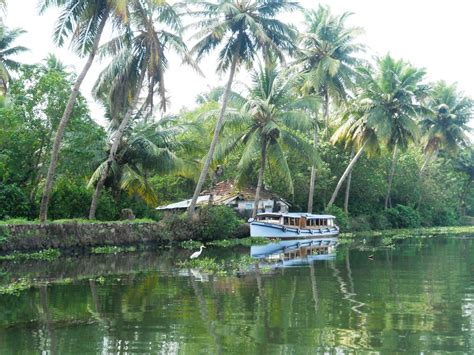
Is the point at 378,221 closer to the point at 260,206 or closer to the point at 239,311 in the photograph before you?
the point at 260,206

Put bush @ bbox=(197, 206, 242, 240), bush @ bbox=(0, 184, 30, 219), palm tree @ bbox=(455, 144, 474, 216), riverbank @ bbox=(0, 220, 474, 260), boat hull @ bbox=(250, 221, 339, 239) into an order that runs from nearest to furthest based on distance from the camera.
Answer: riverbank @ bbox=(0, 220, 474, 260), bush @ bbox=(0, 184, 30, 219), bush @ bbox=(197, 206, 242, 240), boat hull @ bbox=(250, 221, 339, 239), palm tree @ bbox=(455, 144, 474, 216)

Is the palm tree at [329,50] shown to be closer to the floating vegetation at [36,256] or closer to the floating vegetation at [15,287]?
the floating vegetation at [36,256]

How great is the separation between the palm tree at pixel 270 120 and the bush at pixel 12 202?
1085 cm

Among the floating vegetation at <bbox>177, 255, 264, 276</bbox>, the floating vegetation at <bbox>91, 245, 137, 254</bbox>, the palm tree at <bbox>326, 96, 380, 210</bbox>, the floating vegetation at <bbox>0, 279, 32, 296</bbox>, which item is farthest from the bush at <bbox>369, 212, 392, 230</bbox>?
the floating vegetation at <bbox>0, 279, 32, 296</bbox>

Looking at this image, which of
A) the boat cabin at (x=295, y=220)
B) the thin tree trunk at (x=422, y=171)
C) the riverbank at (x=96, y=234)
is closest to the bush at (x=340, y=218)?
the boat cabin at (x=295, y=220)

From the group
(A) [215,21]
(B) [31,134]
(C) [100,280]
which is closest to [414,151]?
(A) [215,21]

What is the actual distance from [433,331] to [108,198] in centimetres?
2165

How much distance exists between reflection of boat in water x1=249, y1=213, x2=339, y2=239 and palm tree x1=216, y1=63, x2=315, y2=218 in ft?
6.97

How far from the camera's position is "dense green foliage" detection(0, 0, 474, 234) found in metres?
25.7

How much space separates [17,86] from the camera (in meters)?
25.8

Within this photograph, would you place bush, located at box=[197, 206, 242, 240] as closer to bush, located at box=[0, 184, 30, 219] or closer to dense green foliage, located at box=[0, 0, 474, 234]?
dense green foliage, located at box=[0, 0, 474, 234]

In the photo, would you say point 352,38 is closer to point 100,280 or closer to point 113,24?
point 113,24

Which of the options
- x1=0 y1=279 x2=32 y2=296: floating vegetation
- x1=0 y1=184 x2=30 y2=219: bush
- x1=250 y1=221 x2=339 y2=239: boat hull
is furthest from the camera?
x1=250 y1=221 x2=339 y2=239: boat hull

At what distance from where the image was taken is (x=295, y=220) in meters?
32.8
